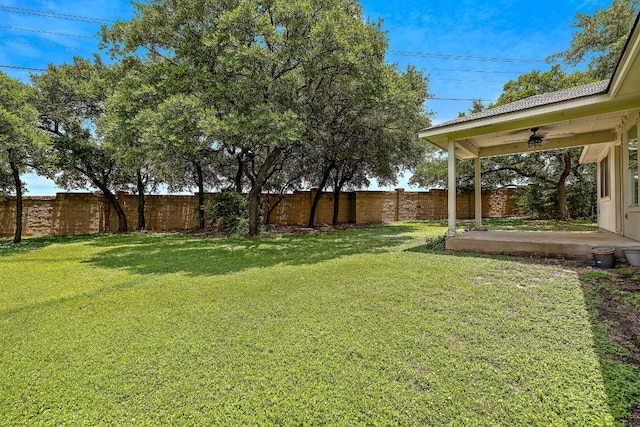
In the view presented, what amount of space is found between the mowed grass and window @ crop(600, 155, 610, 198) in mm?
5278

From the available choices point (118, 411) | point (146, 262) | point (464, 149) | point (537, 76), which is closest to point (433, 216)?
point (537, 76)

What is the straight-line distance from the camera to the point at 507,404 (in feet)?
6.24

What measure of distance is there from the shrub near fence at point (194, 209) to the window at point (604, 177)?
9.05 metres

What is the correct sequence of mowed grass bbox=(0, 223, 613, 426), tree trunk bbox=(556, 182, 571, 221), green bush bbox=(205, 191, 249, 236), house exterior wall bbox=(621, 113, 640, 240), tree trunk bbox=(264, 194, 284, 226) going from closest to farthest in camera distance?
1. mowed grass bbox=(0, 223, 613, 426)
2. house exterior wall bbox=(621, 113, 640, 240)
3. green bush bbox=(205, 191, 249, 236)
4. tree trunk bbox=(556, 182, 571, 221)
5. tree trunk bbox=(264, 194, 284, 226)

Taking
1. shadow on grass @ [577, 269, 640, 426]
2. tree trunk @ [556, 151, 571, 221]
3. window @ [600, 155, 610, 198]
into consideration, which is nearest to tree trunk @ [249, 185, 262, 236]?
shadow on grass @ [577, 269, 640, 426]

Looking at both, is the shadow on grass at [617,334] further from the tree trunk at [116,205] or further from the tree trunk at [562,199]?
the tree trunk at [116,205]

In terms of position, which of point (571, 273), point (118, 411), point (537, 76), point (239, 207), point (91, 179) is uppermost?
point (537, 76)

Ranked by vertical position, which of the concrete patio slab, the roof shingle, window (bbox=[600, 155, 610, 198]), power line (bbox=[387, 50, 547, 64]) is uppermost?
power line (bbox=[387, 50, 547, 64])

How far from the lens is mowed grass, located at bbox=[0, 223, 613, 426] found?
190cm

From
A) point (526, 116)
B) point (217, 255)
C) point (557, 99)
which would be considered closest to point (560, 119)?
point (557, 99)

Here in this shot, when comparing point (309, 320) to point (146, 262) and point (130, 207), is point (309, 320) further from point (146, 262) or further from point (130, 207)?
point (130, 207)

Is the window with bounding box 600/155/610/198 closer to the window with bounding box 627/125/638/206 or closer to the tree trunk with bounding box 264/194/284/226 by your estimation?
the window with bounding box 627/125/638/206

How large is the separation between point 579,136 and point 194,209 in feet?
46.8

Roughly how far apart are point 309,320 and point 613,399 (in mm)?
2292
